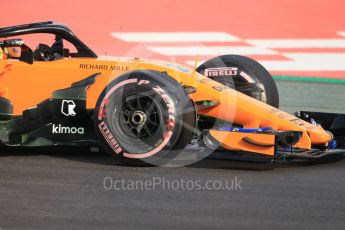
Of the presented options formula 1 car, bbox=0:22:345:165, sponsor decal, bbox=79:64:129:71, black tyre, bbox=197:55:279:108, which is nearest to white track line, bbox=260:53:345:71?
black tyre, bbox=197:55:279:108

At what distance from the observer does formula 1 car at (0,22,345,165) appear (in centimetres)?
640

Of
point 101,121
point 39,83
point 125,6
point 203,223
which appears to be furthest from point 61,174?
point 125,6

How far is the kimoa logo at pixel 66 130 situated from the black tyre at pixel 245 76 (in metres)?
1.85

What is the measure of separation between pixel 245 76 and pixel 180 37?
5.57 m

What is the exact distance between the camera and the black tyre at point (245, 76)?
26.0ft

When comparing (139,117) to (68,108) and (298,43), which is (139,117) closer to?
(68,108)

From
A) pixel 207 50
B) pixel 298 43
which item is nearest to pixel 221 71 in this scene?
pixel 207 50

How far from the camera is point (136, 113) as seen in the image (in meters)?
6.47

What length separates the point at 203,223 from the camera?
4664 mm

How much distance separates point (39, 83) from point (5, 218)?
2.43 metres

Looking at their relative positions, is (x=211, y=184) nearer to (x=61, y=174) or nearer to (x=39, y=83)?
(x=61, y=174)

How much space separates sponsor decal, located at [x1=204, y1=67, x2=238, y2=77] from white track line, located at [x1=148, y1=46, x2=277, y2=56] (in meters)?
5.13

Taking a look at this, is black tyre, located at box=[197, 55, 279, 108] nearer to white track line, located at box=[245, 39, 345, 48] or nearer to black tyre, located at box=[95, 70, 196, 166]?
→ black tyre, located at box=[95, 70, 196, 166]

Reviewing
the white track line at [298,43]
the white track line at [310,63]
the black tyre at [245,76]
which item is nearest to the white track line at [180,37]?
the white track line at [298,43]
